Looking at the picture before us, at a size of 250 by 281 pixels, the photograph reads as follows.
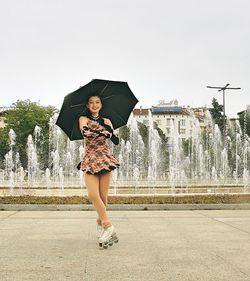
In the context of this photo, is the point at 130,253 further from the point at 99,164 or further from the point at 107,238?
the point at 99,164

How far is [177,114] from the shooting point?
116 meters

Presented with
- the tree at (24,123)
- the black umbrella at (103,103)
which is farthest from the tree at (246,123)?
the black umbrella at (103,103)

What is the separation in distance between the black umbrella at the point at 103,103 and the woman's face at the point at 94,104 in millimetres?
68

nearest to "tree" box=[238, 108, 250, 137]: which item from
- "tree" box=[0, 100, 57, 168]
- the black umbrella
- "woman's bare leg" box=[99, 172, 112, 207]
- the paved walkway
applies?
"tree" box=[0, 100, 57, 168]

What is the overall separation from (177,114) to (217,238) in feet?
362

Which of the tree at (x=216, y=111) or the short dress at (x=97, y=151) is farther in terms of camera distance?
the tree at (x=216, y=111)

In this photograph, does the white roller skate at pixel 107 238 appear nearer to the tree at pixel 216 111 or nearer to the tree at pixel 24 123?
the tree at pixel 24 123

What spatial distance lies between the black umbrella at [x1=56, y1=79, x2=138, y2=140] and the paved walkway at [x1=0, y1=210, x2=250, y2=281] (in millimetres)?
1620

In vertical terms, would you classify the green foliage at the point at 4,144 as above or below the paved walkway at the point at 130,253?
above

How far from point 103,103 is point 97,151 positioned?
31.6 inches

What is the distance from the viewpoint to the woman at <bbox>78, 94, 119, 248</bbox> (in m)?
6.02

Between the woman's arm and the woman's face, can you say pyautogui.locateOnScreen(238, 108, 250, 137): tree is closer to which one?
the woman's face

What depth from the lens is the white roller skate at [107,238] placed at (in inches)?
227

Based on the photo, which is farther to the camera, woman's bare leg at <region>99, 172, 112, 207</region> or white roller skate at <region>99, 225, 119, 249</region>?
woman's bare leg at <region>99, 172, 112, 207</region>
